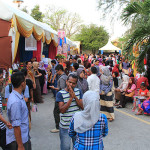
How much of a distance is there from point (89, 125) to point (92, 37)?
146 feet

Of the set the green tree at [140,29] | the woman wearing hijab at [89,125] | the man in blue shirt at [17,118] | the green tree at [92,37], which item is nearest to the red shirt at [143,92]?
the green tree at [140,29]

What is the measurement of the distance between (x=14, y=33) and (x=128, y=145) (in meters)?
4.33

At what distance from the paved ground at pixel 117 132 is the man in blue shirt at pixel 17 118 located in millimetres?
2090

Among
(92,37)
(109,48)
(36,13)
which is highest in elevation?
(36,13)

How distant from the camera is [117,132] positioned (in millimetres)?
5516

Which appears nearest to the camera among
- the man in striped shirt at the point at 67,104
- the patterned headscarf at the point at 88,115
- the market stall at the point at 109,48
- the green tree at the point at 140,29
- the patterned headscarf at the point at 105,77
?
the patterned headscarf at the point at 88,115

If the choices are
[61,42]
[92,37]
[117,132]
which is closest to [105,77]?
[117,132]

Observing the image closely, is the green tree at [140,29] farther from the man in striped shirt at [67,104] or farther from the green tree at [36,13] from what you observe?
the green tree at [36,13]

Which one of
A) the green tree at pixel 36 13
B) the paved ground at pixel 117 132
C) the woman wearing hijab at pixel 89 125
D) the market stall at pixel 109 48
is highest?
the green tree at pixel 36 13

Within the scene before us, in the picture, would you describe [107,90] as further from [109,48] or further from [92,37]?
[92,37]

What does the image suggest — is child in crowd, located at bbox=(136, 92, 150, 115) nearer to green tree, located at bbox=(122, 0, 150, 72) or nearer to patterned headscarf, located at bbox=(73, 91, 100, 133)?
green tree, located at bbox=(122, 0, 150, 72)

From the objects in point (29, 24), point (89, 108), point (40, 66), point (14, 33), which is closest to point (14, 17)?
point (14, 33)

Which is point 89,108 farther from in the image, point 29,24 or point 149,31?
point 149,31

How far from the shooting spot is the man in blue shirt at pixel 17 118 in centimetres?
244
